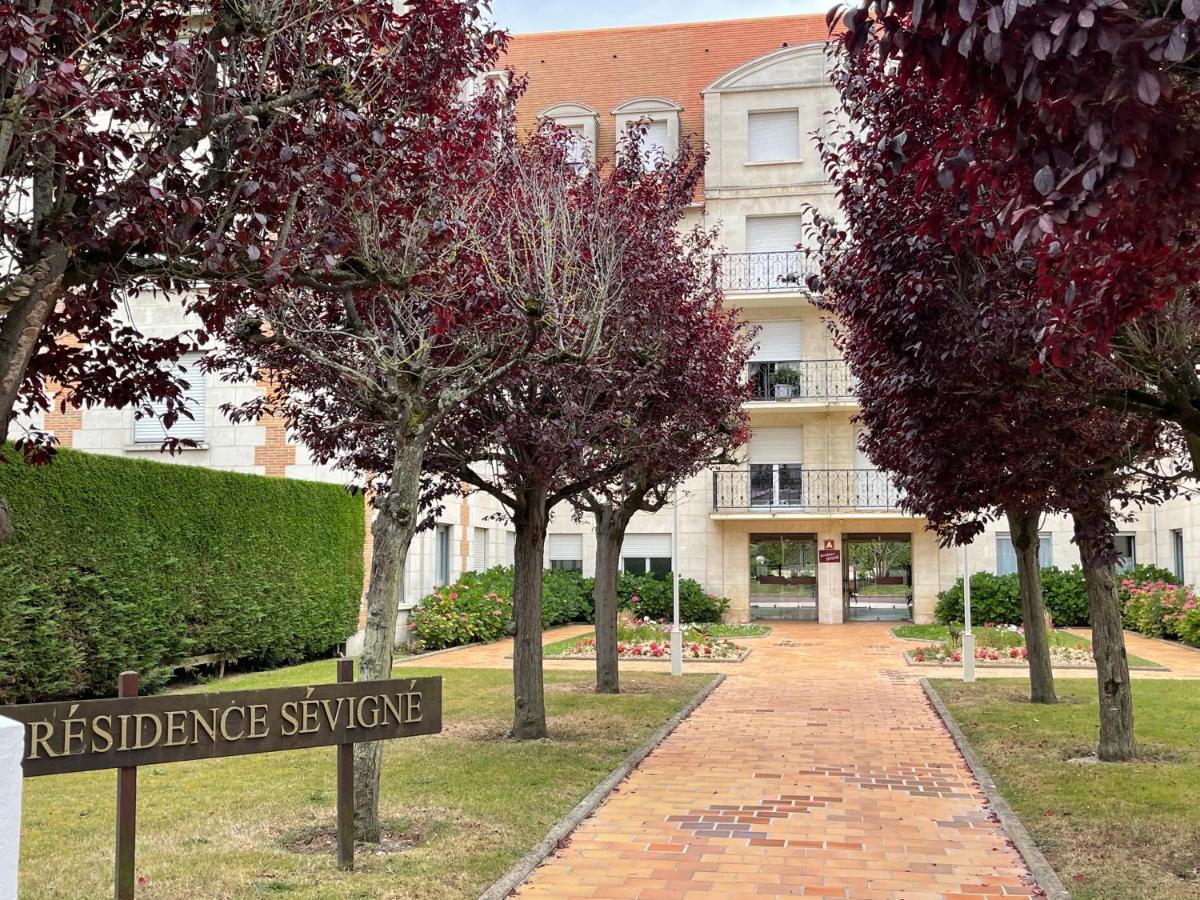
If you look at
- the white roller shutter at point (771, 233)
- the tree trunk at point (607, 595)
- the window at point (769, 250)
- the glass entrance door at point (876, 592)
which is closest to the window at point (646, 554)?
the glass entrance door at point (876, 592)

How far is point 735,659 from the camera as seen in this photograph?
62.5ft

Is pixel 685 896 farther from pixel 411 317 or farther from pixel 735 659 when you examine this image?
pixel 735 659

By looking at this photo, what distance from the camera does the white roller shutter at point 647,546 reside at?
29.2 metres

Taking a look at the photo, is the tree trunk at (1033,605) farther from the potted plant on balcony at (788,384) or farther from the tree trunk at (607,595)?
the potted plant on balcony at (788,384)

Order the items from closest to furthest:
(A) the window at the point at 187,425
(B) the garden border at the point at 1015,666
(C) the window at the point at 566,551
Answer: (B) the garden border at the point at 1015,666 → (A) the window at the point at 187,425 → (C) the window at the point at 566,551

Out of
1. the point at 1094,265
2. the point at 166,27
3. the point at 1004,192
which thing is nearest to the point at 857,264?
the point at 1004,192

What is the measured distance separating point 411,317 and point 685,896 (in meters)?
4.11

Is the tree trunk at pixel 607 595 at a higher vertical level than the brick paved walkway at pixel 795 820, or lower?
higher

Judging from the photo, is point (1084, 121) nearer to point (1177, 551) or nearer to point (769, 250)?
point (1177, 551)

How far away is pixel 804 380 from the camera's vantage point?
28.5m

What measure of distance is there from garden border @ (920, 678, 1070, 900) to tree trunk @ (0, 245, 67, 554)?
5.52 meters

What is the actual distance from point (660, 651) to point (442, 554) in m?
6.33

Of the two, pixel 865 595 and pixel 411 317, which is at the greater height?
pixel 411 317

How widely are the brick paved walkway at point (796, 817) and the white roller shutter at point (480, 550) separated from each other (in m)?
13.1
